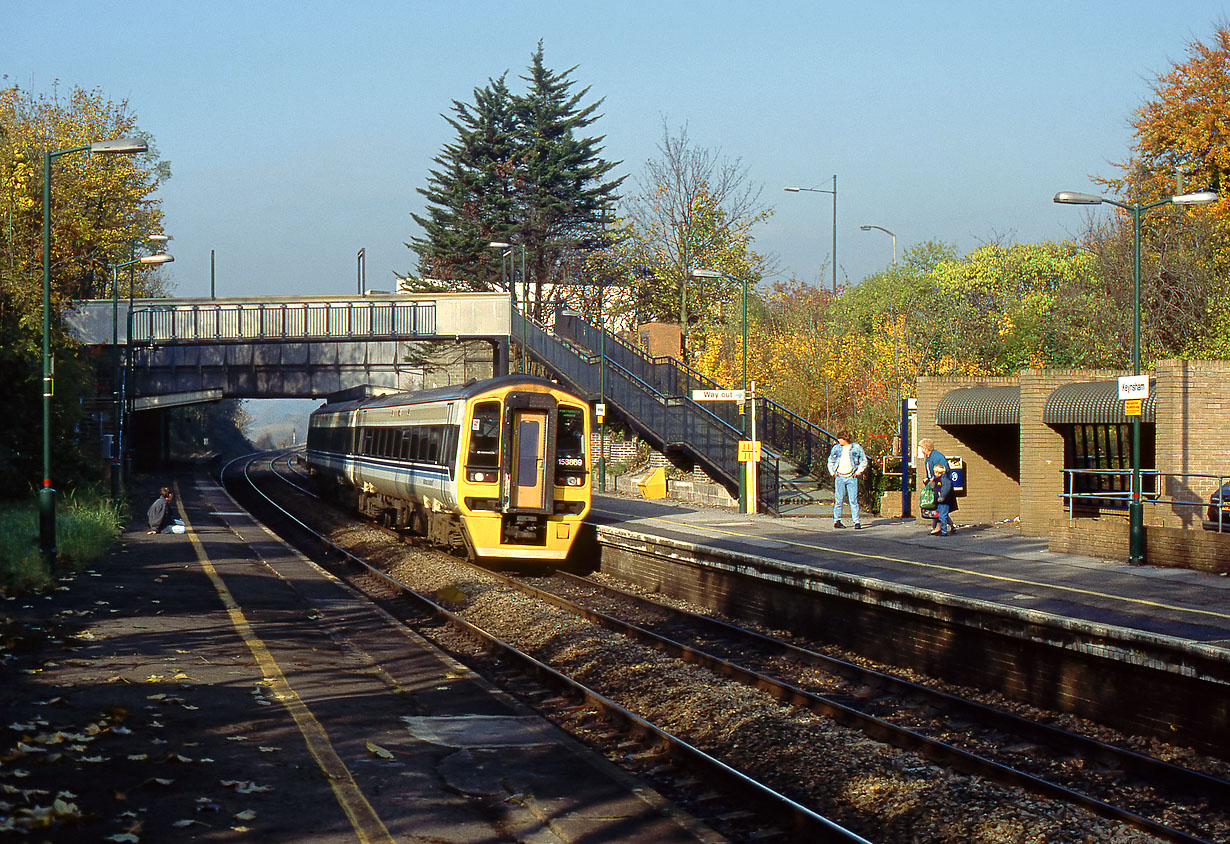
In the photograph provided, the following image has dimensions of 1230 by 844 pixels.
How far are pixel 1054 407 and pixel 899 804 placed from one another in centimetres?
1437

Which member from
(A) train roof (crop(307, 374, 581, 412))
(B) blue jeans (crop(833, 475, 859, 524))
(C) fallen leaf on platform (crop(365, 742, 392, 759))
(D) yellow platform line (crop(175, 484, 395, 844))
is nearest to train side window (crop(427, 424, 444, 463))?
(A) train roof (crop(307, 374, 581, 412))

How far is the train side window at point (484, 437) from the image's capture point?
22078mm

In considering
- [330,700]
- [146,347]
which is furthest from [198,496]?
[330,700]

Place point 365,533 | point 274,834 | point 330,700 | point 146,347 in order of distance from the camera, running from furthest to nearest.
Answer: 1. point 146,347
2. point 365,533
3. point 330,700
4. point 274,834

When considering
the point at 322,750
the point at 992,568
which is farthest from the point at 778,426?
the point at 322,750

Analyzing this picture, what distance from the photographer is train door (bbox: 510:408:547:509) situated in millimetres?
22062

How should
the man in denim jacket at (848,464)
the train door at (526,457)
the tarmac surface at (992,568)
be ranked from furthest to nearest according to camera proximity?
the man in denim jacket at (848,464)
the train door at (526,457)
the tarmac surface at (992,568)

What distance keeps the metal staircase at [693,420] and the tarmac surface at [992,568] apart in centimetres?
360

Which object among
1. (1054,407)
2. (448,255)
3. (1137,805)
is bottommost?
(1137,805)

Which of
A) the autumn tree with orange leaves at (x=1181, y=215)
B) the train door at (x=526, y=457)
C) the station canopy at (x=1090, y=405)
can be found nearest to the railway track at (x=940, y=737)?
the train door at (x=526, y=457)

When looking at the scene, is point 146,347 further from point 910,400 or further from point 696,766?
point 696,766

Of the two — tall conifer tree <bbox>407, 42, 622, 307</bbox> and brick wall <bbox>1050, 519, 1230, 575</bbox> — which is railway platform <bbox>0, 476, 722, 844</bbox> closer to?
brick wall <bbox>1050, 519, 1230, 575</bbox>

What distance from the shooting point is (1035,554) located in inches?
766

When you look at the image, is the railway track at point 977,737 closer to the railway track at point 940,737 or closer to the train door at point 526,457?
the railway track at point 940,737
